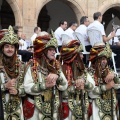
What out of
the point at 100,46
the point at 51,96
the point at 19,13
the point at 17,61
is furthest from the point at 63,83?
the point at 19,13

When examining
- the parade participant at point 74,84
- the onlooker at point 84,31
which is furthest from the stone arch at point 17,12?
the parade participant at point 74,84

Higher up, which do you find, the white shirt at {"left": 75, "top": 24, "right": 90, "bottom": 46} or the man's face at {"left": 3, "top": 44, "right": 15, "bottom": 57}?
the white shirt at {"left": 75, "top": 24, "right": 90, "bottom": 46}

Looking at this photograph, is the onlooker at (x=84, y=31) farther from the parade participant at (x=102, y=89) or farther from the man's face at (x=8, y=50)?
the man's face at (x=8, y=50)

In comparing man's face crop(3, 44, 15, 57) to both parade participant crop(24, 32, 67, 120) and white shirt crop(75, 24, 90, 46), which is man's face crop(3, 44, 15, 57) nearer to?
parade participant crop(24, 32, 67, 120)

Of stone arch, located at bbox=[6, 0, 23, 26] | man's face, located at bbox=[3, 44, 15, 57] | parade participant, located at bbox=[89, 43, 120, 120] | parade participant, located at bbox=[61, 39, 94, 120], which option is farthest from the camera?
stone arch, located at bbox=[6, 0, 23, 26]

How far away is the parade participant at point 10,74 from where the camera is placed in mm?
5531

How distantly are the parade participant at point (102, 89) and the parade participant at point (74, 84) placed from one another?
26 centimetres

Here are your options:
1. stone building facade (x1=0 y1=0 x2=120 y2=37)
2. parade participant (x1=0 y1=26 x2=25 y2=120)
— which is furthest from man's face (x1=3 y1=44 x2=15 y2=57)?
stone building facade (x1=0 y1=0 x2=120 y2=37)

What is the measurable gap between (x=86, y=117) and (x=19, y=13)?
10.9 meters

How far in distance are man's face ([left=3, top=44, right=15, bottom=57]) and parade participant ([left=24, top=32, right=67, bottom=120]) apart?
354 mm

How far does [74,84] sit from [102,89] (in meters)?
0.54

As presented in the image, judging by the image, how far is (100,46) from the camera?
6.57 metres

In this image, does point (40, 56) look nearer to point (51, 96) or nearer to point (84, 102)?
point (51, 96)

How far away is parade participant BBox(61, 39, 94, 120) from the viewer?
608cm
